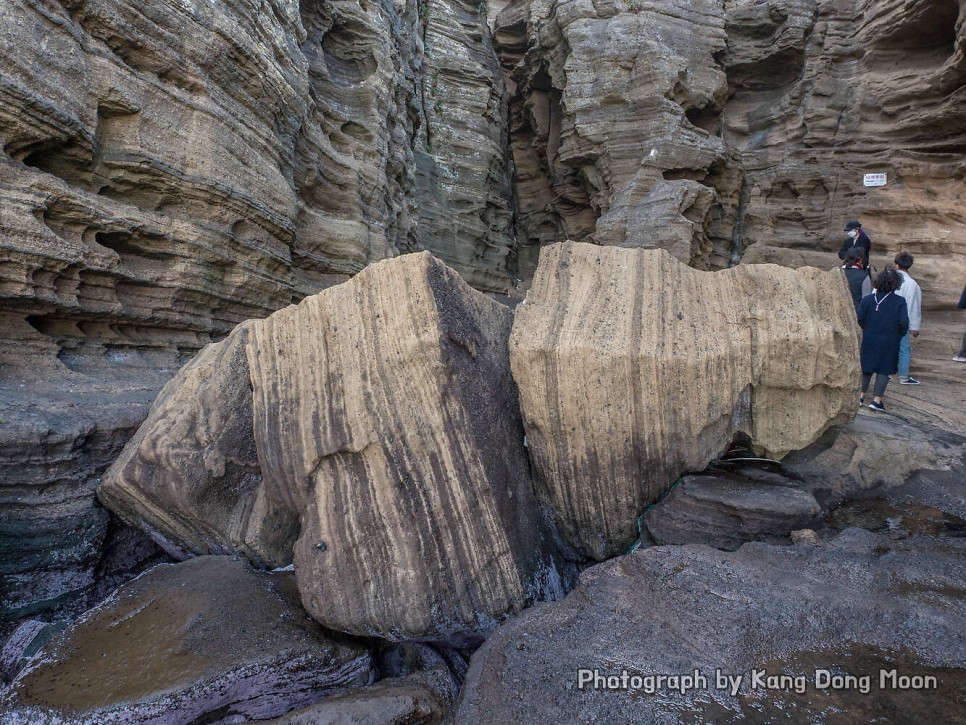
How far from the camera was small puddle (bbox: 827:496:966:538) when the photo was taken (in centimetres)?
314

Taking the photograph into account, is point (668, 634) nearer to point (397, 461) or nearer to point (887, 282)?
point (397, 461)

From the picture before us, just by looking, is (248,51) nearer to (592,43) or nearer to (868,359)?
(868,359)

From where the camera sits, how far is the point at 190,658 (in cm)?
282

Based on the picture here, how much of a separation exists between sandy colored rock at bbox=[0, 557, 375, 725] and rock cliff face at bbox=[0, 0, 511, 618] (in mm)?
1147

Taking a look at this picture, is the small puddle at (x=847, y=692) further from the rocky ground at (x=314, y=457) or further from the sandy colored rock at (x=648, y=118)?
the sandy colored rock at (x=648, y=118)

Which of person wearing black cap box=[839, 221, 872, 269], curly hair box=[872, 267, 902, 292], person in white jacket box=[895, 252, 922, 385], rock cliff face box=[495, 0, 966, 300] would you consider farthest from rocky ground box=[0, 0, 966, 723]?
rock cliff face box=[495, 0, 966, 300]

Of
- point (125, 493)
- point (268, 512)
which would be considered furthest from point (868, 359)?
point (125, 493)

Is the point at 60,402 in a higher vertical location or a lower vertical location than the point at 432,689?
higher

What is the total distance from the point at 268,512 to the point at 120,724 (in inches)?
57.2

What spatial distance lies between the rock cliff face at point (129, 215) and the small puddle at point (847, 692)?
440 cm

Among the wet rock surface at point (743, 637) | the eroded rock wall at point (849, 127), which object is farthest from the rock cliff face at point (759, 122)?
the wet rock surface at point (743, 637)

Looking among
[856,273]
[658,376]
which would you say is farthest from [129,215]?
[856,273]

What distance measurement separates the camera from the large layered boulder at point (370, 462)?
123 inches

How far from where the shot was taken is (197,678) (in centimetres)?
270
